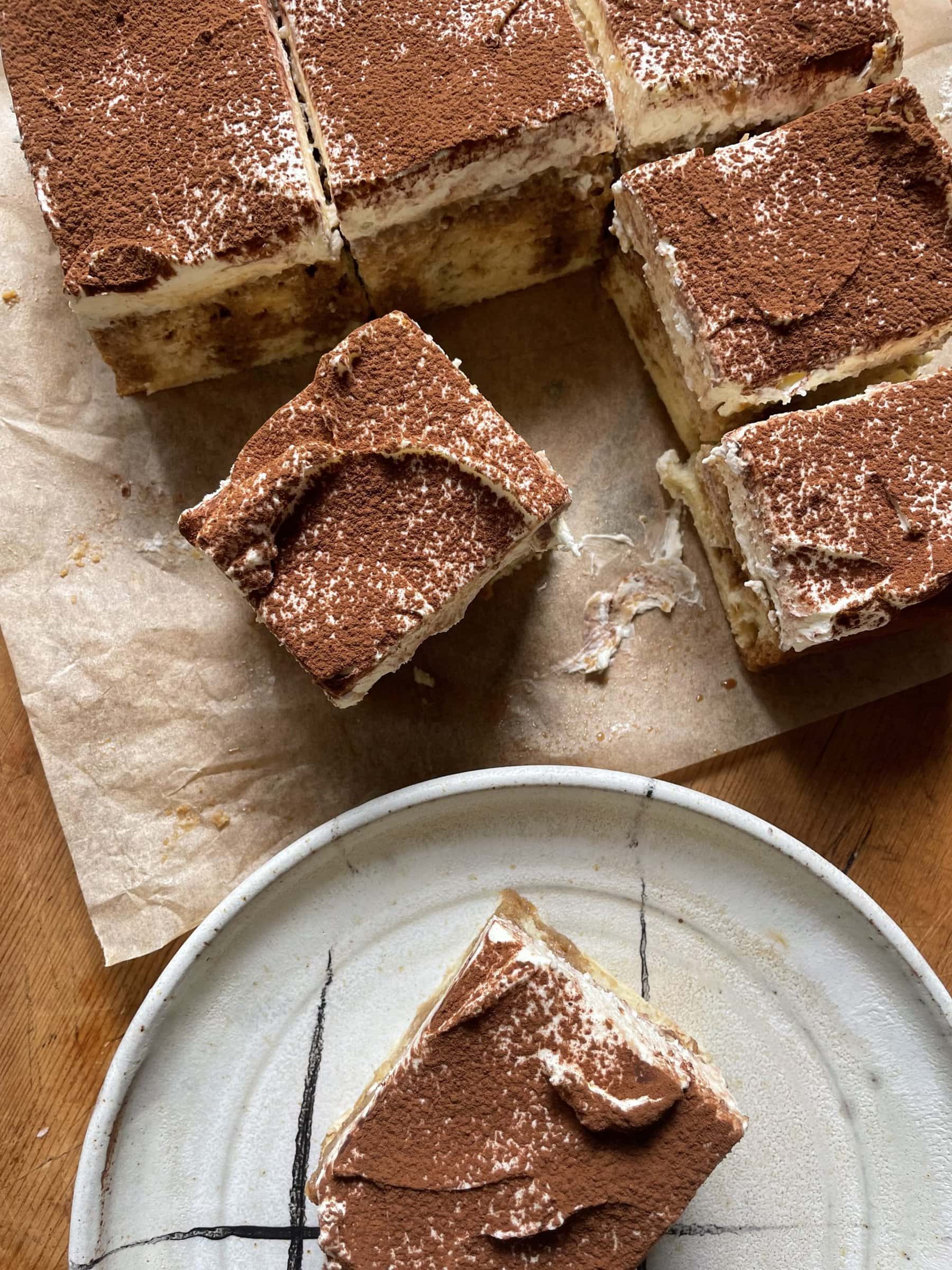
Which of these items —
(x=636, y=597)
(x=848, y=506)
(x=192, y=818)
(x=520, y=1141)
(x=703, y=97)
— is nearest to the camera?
(x=520, y=1141)

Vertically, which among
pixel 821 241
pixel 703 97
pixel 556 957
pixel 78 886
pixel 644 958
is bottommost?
pixel 644 958

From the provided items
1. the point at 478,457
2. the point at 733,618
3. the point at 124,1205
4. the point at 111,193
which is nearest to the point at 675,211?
the point at 478,457

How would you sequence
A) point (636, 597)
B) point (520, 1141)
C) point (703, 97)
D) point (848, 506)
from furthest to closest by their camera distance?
1. point (636, 597)
2. point (703, 97)
3. point (848, 506)
4. point (520, 1141)

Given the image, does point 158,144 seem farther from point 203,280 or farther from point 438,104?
point 438,104

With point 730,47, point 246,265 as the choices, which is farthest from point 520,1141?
point 730,47

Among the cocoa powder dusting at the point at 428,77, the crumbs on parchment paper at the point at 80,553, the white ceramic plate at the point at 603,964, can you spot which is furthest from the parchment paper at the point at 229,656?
the cocoa powder dusting at the point at 428,77

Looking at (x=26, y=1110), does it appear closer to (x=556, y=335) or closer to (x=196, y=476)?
(x=196, y=476)
